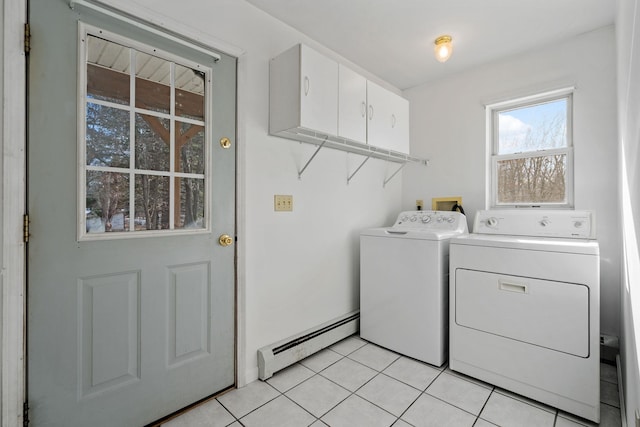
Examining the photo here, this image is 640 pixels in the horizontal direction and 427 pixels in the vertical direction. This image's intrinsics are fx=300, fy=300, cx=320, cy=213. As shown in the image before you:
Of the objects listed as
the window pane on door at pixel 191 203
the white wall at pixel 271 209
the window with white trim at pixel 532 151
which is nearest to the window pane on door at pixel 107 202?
the window pane on door at pixel 191 203

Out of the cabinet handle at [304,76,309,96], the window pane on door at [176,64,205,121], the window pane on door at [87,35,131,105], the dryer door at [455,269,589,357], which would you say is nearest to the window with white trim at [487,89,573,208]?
the dryer door at [455,269,589,357]

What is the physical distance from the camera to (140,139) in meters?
1.54

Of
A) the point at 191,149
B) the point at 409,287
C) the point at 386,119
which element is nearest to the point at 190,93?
the point at 191,149

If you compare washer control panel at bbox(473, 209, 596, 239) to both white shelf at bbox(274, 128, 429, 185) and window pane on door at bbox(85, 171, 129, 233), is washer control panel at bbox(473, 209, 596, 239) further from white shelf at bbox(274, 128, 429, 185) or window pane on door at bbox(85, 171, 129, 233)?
window pane on door at bbox(85, 171, 129, 233)

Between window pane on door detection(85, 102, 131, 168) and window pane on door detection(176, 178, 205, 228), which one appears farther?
window pane on door detection(176, 178, 205, 228)

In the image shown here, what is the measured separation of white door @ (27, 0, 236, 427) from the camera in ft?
4.25

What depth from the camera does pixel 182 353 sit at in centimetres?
170

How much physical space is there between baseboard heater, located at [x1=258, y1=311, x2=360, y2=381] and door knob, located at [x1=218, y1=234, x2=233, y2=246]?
0.76m

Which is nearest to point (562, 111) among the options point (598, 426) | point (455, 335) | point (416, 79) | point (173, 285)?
point (416, 79)

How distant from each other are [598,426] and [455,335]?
2.57 ft

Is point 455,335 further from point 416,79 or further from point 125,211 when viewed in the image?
point 416,79

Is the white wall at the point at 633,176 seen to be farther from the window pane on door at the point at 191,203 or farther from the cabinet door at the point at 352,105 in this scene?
the window pane on door at the point at 191,203

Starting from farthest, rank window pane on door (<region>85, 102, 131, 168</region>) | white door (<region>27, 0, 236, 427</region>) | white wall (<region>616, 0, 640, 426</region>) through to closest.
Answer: window pane on door (<region>85, 102, 131, 168</region>), white door (<region>27, 0, 236, 427</region>), white wall (<region>616, 0, 640, 426</region>)

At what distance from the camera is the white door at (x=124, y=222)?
1294 mm
